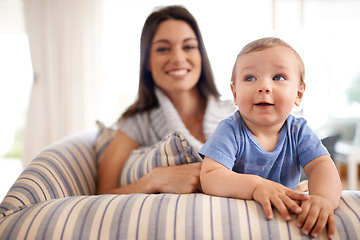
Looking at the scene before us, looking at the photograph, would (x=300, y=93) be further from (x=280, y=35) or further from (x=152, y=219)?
(x=280, y=35)

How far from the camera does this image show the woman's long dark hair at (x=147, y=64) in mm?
1621

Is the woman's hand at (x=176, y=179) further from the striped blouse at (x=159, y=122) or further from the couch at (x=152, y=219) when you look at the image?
the striped blouse at (x=159, y=122)

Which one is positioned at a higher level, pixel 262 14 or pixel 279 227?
pixel 262 14

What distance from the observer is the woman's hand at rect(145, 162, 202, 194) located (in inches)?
39.1

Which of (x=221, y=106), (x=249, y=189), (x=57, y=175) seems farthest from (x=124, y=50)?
(x=249, y=189)

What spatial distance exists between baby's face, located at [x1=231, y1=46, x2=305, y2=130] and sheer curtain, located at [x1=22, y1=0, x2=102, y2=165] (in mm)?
3232

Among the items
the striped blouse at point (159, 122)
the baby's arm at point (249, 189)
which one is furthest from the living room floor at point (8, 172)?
the baby's arm at point (249, 189)

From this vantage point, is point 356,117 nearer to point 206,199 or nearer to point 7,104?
point 206,199

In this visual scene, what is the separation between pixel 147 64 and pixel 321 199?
3.87 feet

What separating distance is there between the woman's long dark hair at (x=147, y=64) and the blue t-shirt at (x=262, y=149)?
31.3 inches

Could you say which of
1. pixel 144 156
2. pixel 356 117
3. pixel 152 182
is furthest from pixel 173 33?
pixel 356 117

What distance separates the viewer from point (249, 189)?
80 centimetres

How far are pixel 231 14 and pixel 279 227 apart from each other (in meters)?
3.66

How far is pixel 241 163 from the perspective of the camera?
94 centimetres
